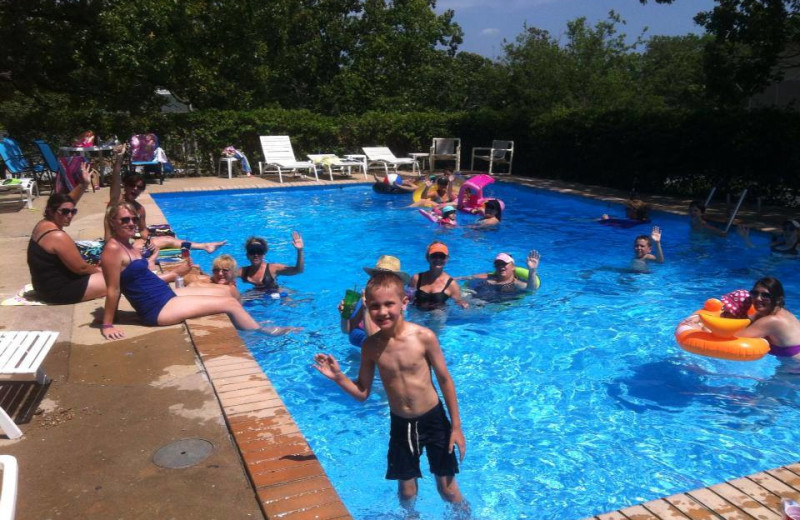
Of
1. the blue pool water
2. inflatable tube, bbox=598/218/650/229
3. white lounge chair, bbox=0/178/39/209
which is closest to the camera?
the blue pool water

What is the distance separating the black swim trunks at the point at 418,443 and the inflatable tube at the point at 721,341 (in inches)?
110

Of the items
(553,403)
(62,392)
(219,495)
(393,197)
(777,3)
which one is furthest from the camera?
(393,197)

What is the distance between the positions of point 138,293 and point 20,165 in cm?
1068

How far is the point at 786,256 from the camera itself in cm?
901

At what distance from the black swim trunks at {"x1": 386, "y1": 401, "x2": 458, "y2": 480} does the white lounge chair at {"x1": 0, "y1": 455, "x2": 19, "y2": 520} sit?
64.4 inches

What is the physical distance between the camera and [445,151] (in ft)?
65.8

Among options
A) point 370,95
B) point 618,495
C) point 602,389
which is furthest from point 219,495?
point 370,95

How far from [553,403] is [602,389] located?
546 millimetres

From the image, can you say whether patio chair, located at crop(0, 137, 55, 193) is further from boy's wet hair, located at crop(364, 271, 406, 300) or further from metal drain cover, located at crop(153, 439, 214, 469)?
boy's wet hair, located at crop(364, 271, 406, 300)

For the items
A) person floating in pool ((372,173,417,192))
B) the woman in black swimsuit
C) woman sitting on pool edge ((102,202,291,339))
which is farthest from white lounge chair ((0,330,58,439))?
person floating in pool ((372,173,417,192))

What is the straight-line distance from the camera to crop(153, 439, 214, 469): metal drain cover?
307cm

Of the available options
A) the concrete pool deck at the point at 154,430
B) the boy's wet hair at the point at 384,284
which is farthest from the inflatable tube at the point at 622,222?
the boy's wet hair at the point at 384,284

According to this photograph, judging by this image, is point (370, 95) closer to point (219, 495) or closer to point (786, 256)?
point (786, 256)

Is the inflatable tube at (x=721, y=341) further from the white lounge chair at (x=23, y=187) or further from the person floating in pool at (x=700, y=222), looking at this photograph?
the white lounge chair at (x=23, y=187)
